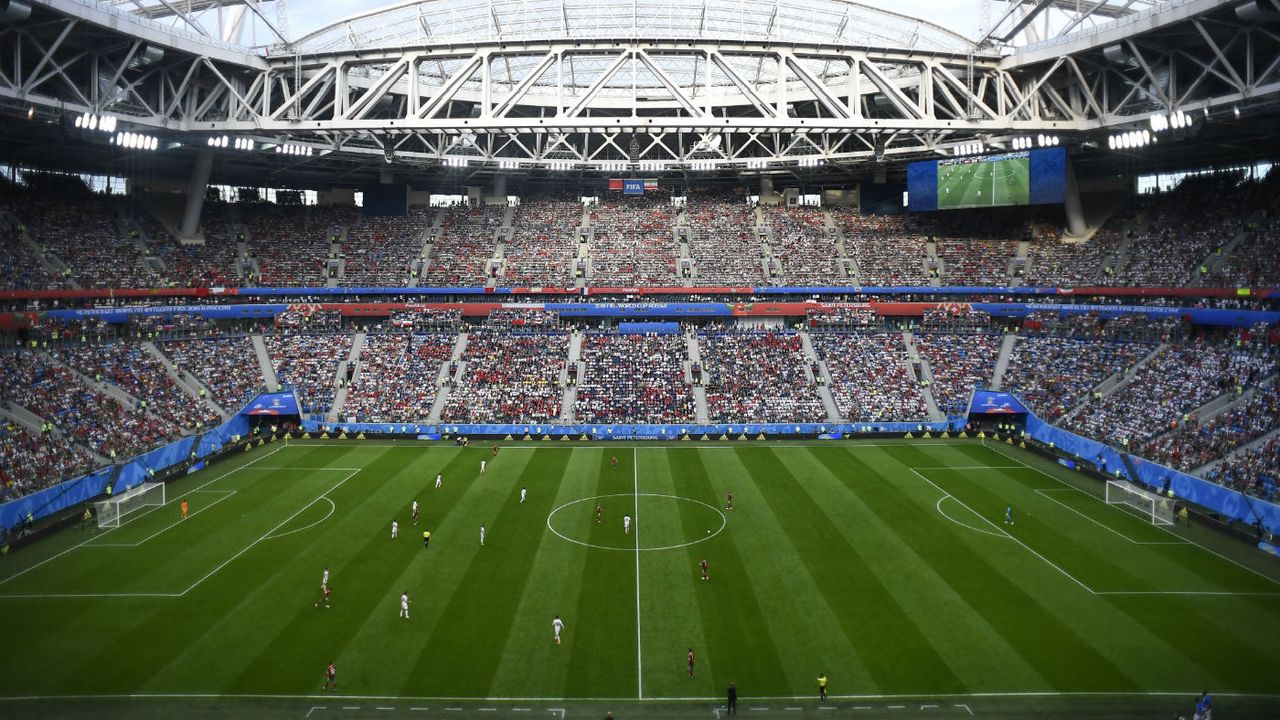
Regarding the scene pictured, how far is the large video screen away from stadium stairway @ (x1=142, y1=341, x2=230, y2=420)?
179ft

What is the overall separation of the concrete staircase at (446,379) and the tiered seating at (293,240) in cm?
1495

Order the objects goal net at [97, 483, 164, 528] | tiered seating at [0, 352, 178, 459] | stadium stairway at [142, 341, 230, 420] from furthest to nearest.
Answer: stadium stairway at [142, 341, 230, 420] → tiered seating at [0, 352, 178, 459] → goal net at [97, 483, 164, 528]

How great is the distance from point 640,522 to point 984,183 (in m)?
43.8

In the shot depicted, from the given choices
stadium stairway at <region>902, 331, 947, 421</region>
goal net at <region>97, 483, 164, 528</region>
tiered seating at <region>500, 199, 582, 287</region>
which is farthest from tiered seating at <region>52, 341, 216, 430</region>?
stadium stairway at <region>902, 331, 947, 421</region>

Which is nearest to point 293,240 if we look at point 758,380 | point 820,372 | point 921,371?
point 758,380

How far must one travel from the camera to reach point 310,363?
191 feet

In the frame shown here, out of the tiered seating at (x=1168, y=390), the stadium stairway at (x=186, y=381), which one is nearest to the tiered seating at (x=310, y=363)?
the stadium stairway at (x=186, y=381)

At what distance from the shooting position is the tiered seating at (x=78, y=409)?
41.8 meters

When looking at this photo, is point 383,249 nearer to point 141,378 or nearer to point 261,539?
point 141,378

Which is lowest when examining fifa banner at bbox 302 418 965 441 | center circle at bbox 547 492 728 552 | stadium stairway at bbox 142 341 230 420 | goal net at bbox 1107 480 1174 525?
center circle at bbox 547 492 728 552

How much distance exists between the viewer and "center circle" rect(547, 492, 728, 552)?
31609mm

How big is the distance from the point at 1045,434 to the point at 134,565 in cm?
4855

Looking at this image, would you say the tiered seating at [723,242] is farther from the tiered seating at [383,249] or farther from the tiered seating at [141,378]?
the tiered seating at [141,378]

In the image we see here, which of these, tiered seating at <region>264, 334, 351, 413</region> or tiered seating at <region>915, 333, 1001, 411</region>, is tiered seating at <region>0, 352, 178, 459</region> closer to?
tiered seating at <region>264, 334, 351, 413</region>
